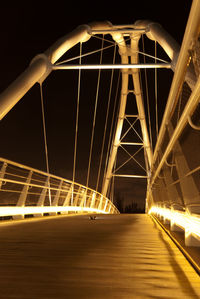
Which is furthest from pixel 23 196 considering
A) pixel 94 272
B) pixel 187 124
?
pixel 94 272

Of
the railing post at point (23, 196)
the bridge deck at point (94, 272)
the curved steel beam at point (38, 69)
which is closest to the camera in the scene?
the bridge deck at point (94, 272)

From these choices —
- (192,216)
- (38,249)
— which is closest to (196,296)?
(192,216)

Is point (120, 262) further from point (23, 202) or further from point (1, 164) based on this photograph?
point (23, 202)

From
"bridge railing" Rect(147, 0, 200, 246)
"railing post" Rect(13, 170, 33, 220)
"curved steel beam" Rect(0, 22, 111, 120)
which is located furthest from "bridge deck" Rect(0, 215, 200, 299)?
"curved steel beam" Rect(0, 22, 111, 120)

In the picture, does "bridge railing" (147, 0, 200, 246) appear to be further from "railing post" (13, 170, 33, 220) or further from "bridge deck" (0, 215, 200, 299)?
"railing post" (13, 170, 33, 220)

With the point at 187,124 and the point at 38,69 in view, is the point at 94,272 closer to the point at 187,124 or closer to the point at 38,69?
the point at 187,124

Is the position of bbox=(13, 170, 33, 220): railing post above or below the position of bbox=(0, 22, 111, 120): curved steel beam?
below

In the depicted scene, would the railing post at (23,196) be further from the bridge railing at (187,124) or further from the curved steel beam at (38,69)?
the bridge railing at (187,124)

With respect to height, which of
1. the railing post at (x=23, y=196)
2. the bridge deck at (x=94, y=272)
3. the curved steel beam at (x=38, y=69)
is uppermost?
the curved steel beam at (x=38, y=69)

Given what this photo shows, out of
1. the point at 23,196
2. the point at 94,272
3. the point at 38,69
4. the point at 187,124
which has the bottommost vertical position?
the point at 94,272

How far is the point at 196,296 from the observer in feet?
6.26

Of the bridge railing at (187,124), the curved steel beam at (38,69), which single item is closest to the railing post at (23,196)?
the curved steel beam at (38,69)

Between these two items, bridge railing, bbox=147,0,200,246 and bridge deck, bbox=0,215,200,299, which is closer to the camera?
bridge deck, bbox=0,215,200,299

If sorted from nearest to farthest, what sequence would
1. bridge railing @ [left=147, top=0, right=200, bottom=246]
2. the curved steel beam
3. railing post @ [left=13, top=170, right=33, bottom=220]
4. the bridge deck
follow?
the bridge deck < bridge railing @ [left=147, top=0, right=200, bottom=246] < railing post @ [left=13, top=170, right=33, bottom=220] < the curved steel beam
